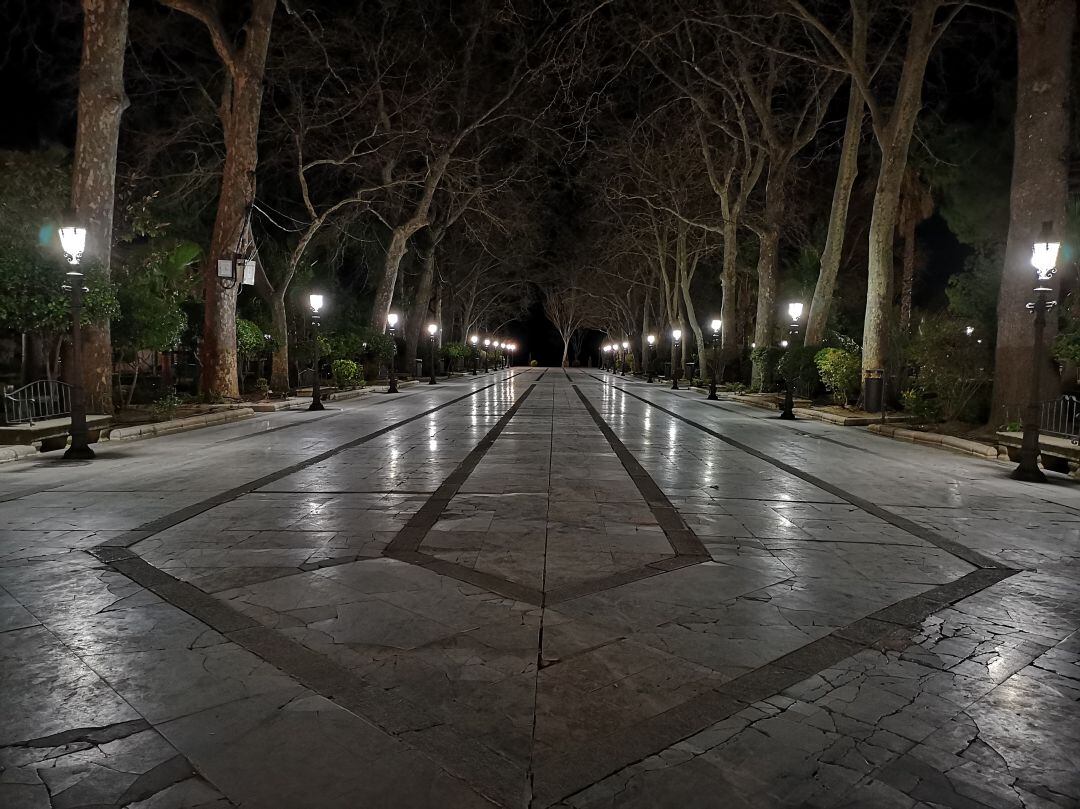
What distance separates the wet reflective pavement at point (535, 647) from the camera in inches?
109

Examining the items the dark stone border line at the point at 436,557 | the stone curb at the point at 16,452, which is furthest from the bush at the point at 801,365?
the stone curb at the point at 16,452

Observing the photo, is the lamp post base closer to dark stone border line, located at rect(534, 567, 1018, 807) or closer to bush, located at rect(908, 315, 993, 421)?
dark stone border line, located at rect(534, 567, 1018, 807)

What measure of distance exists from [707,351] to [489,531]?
3494 cm

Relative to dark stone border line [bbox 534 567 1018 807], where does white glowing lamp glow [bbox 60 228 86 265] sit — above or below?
above

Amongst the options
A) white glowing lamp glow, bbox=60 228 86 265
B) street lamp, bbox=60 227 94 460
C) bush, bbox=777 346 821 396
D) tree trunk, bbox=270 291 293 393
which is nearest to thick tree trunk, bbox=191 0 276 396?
tree trunk, bbox=270 291 293 393

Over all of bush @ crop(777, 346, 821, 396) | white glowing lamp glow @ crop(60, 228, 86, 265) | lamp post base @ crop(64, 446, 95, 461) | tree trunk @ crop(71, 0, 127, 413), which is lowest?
lamp post base @ crop(64, 446, 95, 461)

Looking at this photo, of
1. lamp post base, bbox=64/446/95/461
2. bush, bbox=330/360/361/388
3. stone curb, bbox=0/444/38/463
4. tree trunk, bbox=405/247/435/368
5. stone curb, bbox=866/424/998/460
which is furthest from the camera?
tree trunk, bbox=405/247/435/368

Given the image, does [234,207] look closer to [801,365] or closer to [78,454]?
[78,454]

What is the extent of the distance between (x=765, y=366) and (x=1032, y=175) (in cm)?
1423

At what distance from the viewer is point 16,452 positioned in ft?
34.8

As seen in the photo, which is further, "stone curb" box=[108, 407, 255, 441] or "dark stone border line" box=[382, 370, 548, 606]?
"stone curb" box=[108, 407, 255, 441]

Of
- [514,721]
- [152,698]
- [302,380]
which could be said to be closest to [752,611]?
[514,721]

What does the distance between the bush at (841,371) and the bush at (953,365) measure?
3.75 m

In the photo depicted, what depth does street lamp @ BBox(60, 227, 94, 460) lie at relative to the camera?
409 inches
